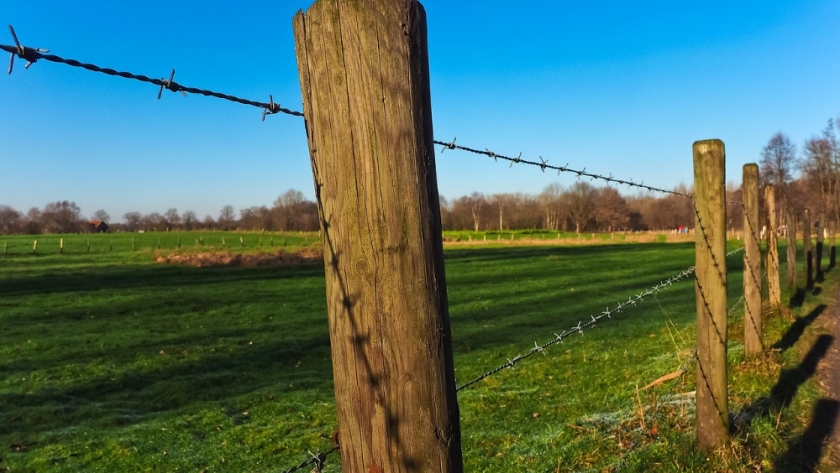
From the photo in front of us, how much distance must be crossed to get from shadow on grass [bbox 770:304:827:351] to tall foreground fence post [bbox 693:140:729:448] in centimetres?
378

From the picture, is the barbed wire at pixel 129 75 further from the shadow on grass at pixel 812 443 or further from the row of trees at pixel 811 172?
the row of trees at pixel 811 172

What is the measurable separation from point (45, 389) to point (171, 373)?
1.91 m

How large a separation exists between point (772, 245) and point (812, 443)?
4.69m

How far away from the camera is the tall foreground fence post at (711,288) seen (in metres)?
3.60

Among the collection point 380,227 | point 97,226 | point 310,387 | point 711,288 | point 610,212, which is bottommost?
point 310,387

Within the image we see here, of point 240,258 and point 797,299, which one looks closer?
point 797,299

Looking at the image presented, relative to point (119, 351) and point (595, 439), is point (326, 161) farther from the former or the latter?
point (119, 351)

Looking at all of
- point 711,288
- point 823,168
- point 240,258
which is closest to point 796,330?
point 711,288

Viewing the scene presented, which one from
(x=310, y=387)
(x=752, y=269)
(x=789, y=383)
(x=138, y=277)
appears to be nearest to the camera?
(x=789, y=383)

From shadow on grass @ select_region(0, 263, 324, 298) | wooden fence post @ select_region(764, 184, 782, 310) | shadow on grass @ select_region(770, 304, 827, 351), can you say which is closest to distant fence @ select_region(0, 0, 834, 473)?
shadow on grass @ select_region(770, 304, 827, 351)

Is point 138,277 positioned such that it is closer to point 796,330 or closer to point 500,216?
point 796,330

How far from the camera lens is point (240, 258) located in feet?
118

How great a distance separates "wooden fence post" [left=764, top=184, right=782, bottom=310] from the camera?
8047 mm

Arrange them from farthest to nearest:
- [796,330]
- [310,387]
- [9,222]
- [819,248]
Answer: [9,222] < [819,248] < [310,387] < [796,330]
